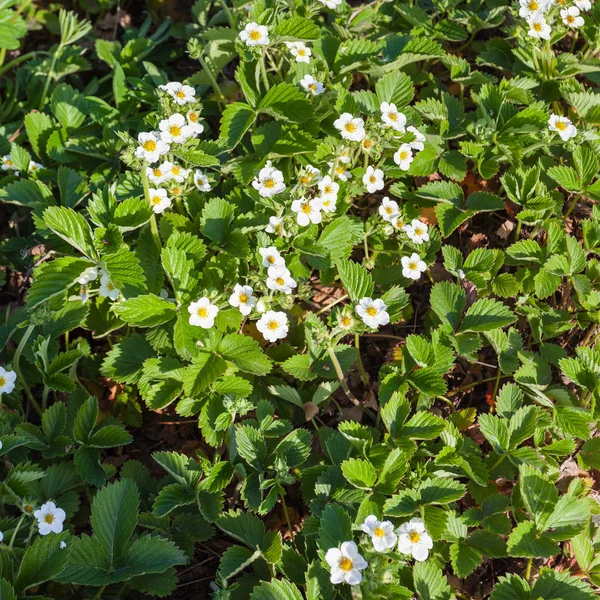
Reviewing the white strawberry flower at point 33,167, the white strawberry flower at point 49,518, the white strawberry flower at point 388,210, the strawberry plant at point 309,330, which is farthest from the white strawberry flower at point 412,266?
the white strawberry flower at point 33,167

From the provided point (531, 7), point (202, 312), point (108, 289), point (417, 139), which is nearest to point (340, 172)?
point (417, 139)

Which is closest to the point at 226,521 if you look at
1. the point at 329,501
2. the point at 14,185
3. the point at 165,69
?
the point at 329,501

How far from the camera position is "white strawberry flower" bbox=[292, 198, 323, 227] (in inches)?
93.7

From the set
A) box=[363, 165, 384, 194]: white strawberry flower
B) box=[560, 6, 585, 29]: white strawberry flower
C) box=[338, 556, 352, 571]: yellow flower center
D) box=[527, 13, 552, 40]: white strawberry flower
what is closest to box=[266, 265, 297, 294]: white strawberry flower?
box=[363, 165, 384, 194]: white strawberry flower

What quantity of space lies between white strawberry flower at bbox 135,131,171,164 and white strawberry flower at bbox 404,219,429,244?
101 centimetres

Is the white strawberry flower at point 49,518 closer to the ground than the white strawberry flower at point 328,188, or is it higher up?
closer to the ground

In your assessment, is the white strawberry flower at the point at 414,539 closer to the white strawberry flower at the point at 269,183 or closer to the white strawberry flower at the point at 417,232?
the white strawberry flower at the point at 417,232

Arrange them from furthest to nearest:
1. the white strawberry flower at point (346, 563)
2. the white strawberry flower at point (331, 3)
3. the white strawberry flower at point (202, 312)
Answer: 1. the white strawberry flower at point (331, 3)
2. the white strawberry flower at point (202, 312)
3. the white strawberry flower at point (346, 563)

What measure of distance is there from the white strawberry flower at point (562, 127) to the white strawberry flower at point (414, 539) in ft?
5.60

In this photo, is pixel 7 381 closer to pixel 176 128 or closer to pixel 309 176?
pixel 176 128

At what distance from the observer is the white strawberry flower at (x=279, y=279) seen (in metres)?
2.22

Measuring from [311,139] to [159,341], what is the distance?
3.40 feet

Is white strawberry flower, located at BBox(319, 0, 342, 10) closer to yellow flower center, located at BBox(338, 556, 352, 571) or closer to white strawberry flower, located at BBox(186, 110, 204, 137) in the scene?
white strawberry flower, located at BBox(186, 110, 204, 137)

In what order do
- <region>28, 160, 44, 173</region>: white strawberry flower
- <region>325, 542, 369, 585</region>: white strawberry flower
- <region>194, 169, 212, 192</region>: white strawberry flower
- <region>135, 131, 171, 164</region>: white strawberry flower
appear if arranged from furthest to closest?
<region>28, 160, 44, 173</region>: white strawberry flower
<region>194, 169, 212, 192</region>: white strawberry flower
<region>135, 131, 171, 164</region>: white strawberry flower
<region>325, 542, 369, 585</region>: white strawberry flower
